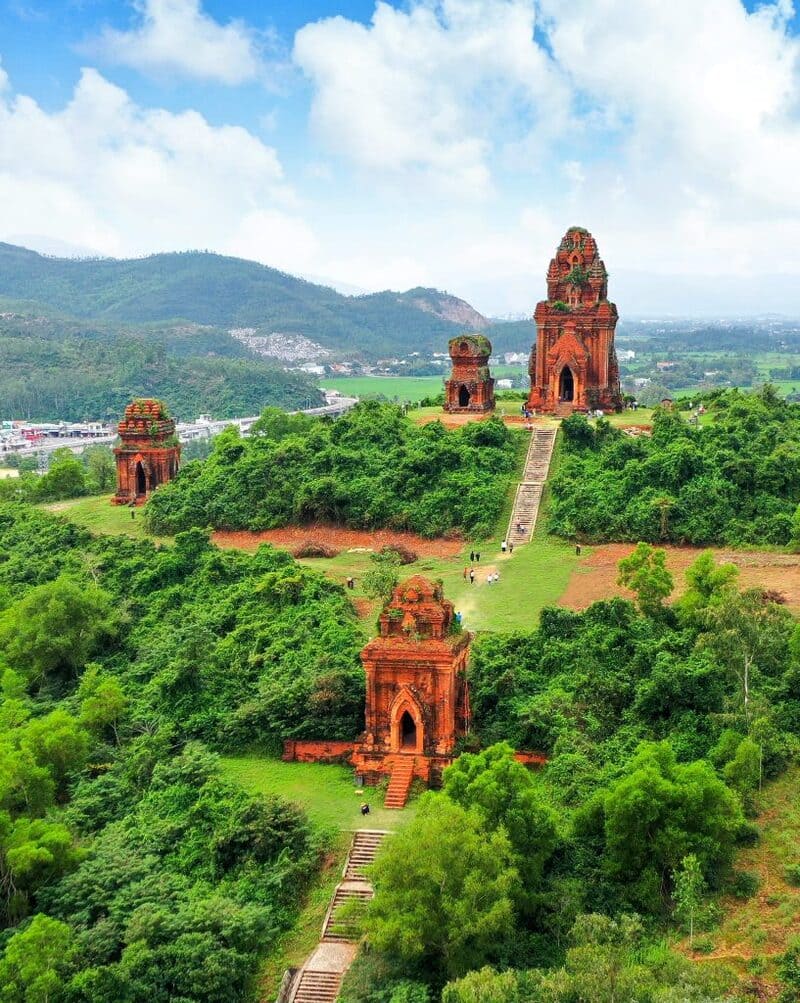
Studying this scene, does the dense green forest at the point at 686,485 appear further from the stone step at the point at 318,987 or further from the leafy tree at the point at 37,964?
the leafy tree at the point at 37,964

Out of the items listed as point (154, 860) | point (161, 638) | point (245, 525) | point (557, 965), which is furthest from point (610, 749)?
point (245, 525)

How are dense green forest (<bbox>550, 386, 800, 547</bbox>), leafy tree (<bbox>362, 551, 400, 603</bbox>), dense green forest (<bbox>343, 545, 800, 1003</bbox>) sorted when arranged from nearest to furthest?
1. dense green forest (<bbox>343, 545, 800, 1003</bbox>)
2. leafy tree (<bbox>362, 551, 400, 603</bbox>)
3. dense green forest (<bbox>550, 386, 800, 547</bbox>)

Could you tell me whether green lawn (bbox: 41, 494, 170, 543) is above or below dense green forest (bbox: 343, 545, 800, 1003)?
above

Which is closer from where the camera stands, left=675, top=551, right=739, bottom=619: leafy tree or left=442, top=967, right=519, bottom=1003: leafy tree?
left=442, top=967, right=519, bottom=1003: leafy tree

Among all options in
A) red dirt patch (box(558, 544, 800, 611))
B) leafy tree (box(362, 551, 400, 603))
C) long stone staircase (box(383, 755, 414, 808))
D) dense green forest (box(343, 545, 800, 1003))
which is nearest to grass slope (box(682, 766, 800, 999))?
dense green forest (box(343, 545, 800, 1003))

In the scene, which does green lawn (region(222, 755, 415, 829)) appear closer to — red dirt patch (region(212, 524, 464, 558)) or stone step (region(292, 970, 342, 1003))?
stone step (region(292, 970, 342, 1003))

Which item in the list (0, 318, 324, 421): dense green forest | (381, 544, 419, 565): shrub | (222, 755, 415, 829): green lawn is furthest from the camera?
(0, 318, 324, 421): dense green forest
